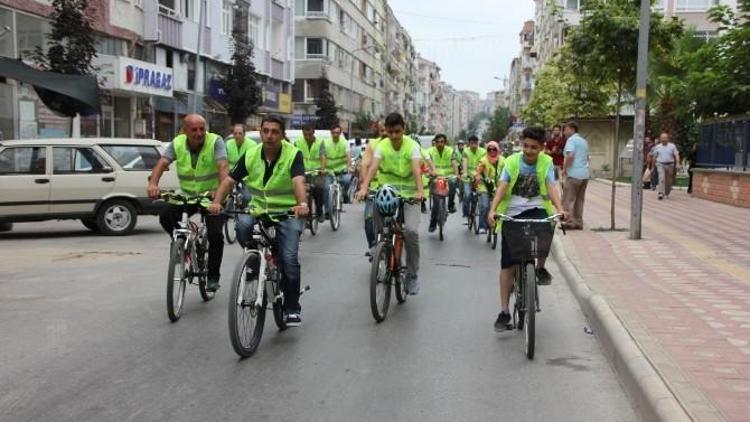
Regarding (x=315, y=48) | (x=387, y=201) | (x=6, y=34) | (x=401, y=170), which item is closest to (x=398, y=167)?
(x=401, y=170)

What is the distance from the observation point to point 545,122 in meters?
48.9

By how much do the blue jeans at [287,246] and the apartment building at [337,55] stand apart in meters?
35.5

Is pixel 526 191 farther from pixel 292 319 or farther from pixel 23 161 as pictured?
pixel 23 161

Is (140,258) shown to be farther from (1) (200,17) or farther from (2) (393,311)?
(1) (200,17)

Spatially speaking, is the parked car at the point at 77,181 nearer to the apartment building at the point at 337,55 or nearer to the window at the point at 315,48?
the apartment building at the point at 337,55

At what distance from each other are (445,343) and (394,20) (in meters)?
103

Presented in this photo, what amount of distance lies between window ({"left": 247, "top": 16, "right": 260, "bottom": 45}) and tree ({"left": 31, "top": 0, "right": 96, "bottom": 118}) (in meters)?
20.7

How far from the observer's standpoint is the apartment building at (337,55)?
179ft

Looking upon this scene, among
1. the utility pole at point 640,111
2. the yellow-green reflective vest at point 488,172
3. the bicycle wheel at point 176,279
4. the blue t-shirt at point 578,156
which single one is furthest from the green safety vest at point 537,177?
the blue t-shirt at point 578,156

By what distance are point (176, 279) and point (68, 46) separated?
1440cm

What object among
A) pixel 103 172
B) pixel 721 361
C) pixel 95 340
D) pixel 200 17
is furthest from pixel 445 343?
pixel 200 17

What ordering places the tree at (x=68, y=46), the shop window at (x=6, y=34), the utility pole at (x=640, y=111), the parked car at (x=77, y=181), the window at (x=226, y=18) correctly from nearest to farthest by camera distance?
1. the utility pole at (x=640, y=111)
2. the parked car at (x=77, y=181)
3. the tree at (x=68, y=46)
4. the shop window at (x=6, y=34)
5. the window at (x=226, y=18)

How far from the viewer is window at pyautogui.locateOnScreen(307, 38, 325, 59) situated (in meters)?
54.8

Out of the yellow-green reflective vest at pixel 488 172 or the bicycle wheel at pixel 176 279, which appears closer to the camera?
the bicycle wheel at pixel 176 279
